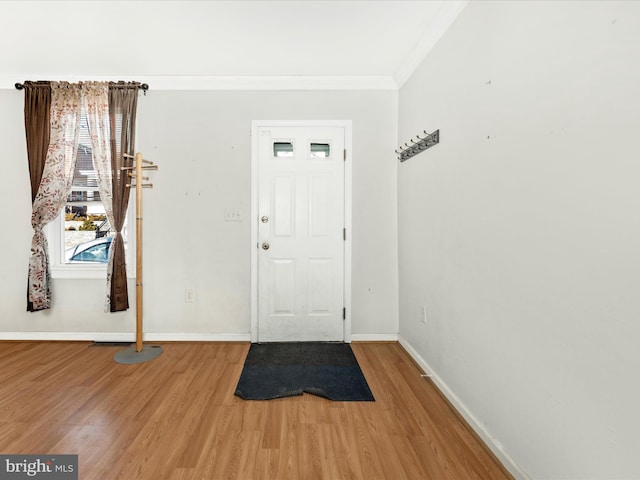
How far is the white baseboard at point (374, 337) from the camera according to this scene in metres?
3.03

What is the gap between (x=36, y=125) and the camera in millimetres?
2893

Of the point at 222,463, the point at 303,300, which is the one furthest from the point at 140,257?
the point at 222,463

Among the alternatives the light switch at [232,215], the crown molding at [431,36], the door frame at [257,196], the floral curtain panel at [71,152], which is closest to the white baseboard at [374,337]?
the door frame at [257,196]

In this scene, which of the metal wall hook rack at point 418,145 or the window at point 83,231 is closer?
the metal wall hook rack at point 418,145

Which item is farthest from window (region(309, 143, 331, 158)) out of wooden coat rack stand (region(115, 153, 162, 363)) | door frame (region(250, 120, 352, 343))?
wooden coat rack stand (region(115, 153, 162, 363))

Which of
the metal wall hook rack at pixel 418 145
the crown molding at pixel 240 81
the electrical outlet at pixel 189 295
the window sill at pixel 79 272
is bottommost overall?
the electrical outlet at pixel 189 295

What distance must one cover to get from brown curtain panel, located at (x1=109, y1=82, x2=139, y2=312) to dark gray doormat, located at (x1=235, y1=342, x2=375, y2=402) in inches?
56.2

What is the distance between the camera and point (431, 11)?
80.3 inches

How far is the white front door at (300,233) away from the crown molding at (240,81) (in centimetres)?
42

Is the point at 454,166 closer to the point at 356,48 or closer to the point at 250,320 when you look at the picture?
the point at 356,48

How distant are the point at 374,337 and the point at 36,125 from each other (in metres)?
3.96

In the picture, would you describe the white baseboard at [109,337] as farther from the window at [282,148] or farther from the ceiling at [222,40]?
the ceiling at [222,40]

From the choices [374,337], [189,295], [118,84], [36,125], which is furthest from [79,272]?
Answer: [374,337]

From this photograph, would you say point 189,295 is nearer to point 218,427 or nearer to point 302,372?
point 302,372
